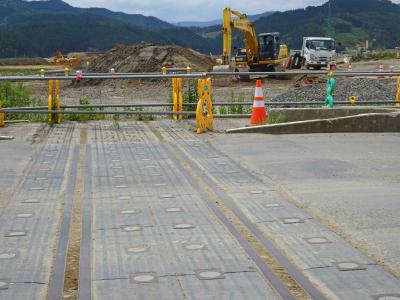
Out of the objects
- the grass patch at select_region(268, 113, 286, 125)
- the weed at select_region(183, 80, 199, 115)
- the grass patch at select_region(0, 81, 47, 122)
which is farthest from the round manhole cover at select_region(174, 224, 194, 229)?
the weed at select_region(183, 80, 199, 115)

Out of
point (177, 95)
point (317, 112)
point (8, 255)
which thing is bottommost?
point (8, 255)

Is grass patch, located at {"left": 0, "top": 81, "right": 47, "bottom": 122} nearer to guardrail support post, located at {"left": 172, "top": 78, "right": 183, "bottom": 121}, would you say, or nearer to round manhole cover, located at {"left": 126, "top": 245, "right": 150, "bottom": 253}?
guardrail support post, located at {"left": 172, "top": 78, "right": 183, "bottom": 121}

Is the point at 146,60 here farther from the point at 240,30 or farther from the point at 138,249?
the point at 138,249

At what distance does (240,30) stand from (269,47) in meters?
2.43

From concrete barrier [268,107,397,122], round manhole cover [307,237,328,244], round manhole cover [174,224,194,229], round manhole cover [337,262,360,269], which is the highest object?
concrete barrier [268,107,397,122]

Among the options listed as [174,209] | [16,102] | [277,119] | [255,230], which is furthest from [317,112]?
[255,230]

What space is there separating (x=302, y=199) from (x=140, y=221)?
1910 millimetres

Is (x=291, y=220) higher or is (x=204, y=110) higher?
(x=204, y=110)

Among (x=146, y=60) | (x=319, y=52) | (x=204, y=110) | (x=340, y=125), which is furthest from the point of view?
(x=319, y=52)

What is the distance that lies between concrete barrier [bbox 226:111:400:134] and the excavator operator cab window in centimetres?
3048

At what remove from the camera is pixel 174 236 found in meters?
6.14

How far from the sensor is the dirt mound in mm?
47906

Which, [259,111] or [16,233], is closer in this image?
[16,233]

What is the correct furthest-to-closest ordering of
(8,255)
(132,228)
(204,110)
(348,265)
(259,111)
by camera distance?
A: (259,111) < (204,110) < (132,228) < (8,255) < (348,265)
